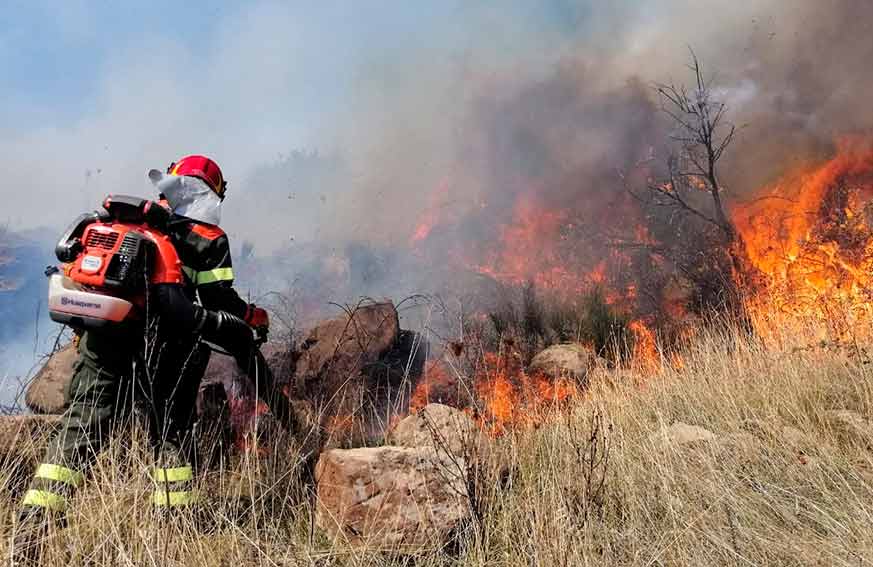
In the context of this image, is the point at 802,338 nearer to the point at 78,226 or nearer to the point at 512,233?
the point at 78,226

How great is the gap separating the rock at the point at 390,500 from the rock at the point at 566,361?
4653 mm

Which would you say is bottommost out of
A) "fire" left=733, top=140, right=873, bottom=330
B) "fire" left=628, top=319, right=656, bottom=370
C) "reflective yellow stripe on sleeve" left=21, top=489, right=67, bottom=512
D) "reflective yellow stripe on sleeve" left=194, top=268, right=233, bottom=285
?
"reflective yellow stripe on sleeve" left=21, top=489, right=67, bottom=512

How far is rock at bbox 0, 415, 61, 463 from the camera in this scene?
10.0 ft

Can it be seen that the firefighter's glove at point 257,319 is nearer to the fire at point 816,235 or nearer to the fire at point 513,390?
the fire at point 513,390

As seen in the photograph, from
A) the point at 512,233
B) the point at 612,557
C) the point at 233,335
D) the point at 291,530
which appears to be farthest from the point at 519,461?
the point at 512,233

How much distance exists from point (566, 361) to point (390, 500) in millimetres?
5276

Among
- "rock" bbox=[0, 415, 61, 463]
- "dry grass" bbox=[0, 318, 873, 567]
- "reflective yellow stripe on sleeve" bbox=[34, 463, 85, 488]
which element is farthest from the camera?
"rock" bbox=[0, 415, 61, 463]

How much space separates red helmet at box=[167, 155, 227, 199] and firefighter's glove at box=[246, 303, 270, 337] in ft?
2.91

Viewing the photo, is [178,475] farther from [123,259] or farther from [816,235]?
[816,235]

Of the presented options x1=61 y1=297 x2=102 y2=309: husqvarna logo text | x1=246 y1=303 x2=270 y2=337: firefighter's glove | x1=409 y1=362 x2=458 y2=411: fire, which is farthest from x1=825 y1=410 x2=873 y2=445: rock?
x1=61 y1=297 x2=102 y2=309: husqvarna logo text

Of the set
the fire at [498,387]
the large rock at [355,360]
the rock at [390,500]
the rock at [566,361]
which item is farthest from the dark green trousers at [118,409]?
the rock at [566,361]

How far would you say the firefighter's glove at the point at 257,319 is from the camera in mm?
3308

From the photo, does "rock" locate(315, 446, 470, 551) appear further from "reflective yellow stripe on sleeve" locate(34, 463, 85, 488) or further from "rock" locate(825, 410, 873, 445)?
"rock" locate(825, 410, 873, 445)

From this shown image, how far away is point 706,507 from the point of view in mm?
2746
